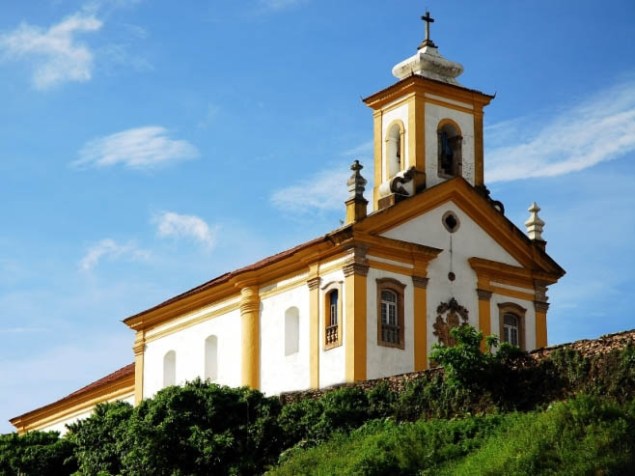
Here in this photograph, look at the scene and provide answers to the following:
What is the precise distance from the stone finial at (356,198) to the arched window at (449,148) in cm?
380

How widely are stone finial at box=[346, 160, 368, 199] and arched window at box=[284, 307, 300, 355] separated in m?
4.21

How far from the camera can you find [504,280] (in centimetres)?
5453

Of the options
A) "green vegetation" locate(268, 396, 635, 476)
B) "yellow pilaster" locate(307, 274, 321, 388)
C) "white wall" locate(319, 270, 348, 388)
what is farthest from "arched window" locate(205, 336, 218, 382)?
"green vegetation" locate(268, 396, 635, 476)

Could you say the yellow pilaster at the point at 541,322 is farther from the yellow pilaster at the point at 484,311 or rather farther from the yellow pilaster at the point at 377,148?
the yellow pilaster at the point at 377,148

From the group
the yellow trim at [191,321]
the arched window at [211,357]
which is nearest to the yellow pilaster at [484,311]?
the yellow trim at [191,321]

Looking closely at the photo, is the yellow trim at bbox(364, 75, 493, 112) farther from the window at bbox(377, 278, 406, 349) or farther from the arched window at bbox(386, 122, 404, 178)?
the window at bbox(377, 278, 406, 349)

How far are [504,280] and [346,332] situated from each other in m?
6.56

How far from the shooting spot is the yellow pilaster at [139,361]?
61125 millimetres

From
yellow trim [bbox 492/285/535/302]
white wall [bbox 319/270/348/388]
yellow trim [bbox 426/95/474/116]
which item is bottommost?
white wall [bbox 319/270/348/388]

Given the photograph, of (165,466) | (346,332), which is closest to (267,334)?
(346,332)

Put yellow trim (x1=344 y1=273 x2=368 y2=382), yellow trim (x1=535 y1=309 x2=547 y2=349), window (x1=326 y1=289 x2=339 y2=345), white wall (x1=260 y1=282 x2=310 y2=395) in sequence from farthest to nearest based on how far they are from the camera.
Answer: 1. yellow trim (x1=535 y1=309 x2=547 y2=349)
2. white wall (x1=260 y1=282 x2=310 y2=395)
3. window (x1=326 y1=289 x2=339 y2=345)
4. yellow trim (x1=344 y1=273 x2=368 y2=382)

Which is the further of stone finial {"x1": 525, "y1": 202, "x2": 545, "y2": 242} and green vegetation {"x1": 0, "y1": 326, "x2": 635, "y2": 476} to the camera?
stone finial {"x1": 525, "y1": 202, "x2": 545, "y2": 242}

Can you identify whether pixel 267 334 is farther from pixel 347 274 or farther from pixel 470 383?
pixel 470 383

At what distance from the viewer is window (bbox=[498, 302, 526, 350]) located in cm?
5425
